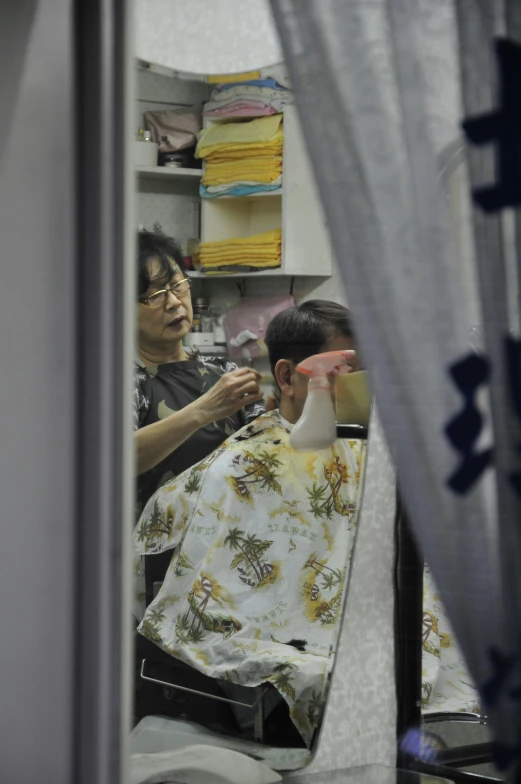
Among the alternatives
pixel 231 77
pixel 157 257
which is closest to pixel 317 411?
pixel 157 257

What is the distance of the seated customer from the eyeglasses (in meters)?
0.17

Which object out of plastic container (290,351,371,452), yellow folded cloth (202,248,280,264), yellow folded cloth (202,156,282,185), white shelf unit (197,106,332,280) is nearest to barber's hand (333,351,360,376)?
plastic container (290,351,371,452)

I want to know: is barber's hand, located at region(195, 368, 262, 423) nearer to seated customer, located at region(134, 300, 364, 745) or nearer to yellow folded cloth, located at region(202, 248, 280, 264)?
seated customer, located at region(134, 300, 364, 745)

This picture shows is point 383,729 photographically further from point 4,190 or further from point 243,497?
point 4,190

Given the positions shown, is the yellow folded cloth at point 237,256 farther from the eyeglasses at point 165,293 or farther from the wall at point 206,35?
the wall at point 206,35

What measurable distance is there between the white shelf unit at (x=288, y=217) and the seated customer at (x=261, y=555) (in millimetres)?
91

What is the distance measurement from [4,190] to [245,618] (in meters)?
0.81

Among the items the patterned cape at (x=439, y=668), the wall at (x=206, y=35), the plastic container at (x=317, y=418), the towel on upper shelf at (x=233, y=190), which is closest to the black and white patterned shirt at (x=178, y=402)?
the plastic container at (x=317, y=418)

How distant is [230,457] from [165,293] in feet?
0.99

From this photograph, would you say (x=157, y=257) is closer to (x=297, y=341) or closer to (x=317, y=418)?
(x=297, y=341)

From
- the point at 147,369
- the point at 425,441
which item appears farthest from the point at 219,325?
the point at 425,441

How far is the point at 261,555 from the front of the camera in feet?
4.44

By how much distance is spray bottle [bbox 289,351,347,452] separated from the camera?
1304 millimetres

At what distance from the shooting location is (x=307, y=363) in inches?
52.0
